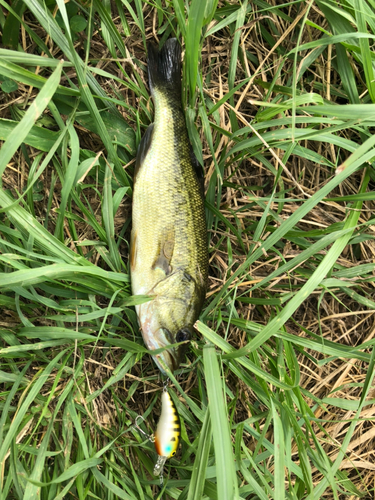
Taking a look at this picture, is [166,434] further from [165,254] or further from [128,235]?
[128,235]

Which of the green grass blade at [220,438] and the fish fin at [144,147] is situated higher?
the fish fin at [144,147]

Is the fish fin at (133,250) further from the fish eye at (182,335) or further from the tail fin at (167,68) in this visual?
the tail fin at (167,68)

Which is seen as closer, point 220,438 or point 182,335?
point 220,438

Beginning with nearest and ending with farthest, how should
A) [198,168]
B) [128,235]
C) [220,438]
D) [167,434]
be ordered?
[220,438] → [167,434] → [198,168] → [128,235]

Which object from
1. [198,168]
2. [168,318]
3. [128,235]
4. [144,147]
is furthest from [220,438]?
[144,147]

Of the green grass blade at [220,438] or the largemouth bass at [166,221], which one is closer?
the green grass blade at [220,438]

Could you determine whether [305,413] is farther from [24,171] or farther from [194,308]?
[24,171]

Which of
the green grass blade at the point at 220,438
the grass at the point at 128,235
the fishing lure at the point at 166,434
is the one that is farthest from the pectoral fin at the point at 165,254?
the fishing lure at the point at 166,434
